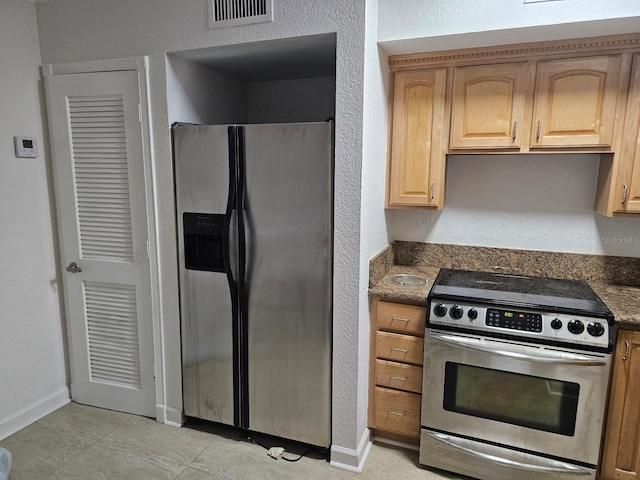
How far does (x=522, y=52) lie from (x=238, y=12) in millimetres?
1449

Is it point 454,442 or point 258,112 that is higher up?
point 258,112

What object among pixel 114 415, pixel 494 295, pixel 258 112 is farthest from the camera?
pixel 258 112

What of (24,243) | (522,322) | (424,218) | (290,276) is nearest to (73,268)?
(24,243)

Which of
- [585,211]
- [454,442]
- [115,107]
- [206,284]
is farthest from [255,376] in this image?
[585,211]

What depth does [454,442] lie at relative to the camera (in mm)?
2154

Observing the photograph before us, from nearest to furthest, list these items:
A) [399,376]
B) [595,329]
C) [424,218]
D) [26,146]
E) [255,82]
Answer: [595,329]
[399,376]
[26,146]
[424,218]
[255,82]

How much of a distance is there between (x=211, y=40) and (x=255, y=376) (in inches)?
71.9

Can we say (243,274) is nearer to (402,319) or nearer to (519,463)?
(402,319)

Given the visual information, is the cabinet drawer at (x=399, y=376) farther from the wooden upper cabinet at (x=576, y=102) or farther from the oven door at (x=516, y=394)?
the wooden upper cabinet at (x=576, y=102)

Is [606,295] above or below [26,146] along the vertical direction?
below

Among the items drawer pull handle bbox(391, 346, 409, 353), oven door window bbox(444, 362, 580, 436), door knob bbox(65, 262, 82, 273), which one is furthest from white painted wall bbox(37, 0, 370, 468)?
door knob bbox(65, 262, 82, 273)

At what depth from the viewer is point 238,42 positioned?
6.94 feet

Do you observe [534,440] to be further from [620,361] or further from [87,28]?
[87,28]

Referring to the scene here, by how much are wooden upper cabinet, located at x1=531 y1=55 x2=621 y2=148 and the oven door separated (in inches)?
41.6
